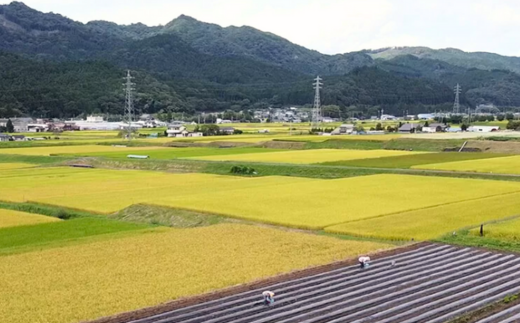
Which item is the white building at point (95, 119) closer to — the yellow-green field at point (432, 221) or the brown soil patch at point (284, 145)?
the brown soil patch at point (284, 145)

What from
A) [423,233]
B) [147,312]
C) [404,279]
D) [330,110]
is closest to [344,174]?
[423,233]

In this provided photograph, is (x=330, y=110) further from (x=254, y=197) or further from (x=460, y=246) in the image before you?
(x=460, y=246)

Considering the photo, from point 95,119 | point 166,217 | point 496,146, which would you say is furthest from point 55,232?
point 95,119

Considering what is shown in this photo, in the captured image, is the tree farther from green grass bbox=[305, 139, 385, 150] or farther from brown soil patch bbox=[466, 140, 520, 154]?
brown soil patch bbox=[466, 140, 520, 154]

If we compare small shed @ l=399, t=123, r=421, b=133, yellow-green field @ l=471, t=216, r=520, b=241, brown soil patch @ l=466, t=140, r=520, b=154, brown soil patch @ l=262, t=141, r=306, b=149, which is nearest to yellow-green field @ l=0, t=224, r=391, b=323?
yellow-green field @ l=471, t=216, r=520, b=241

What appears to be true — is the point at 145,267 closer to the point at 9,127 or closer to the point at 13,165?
the point at 13,165

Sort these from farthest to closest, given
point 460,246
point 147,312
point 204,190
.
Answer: point 204,190, point 460,246, point 147,312
